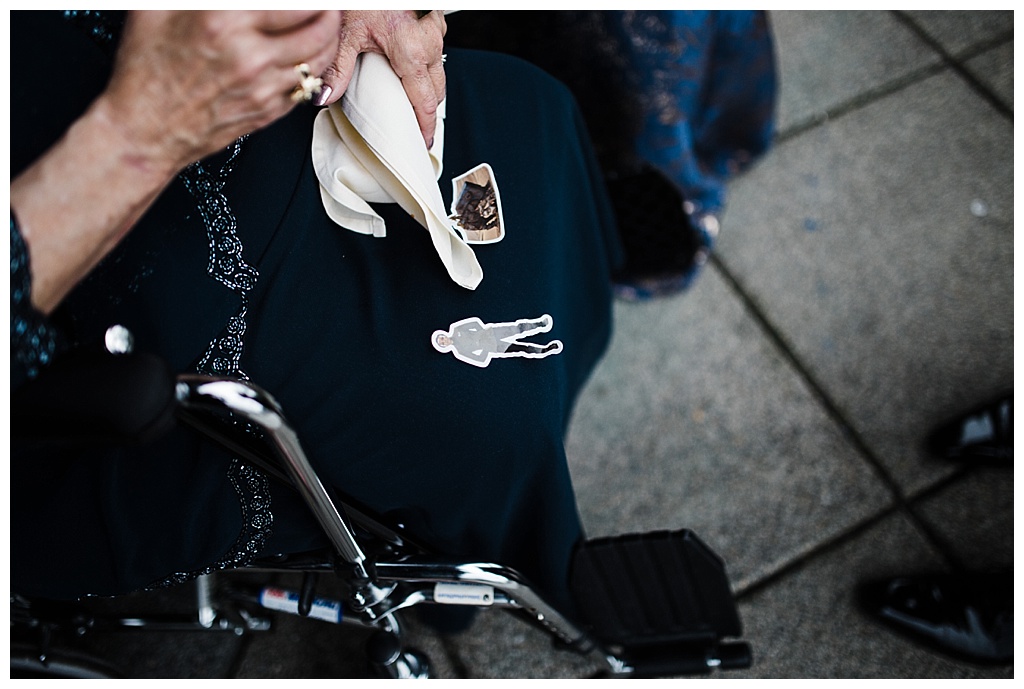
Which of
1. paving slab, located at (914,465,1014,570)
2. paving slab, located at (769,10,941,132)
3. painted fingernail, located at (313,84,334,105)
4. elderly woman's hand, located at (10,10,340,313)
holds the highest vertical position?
elderly woman's hand, located at (10,10,340,313)

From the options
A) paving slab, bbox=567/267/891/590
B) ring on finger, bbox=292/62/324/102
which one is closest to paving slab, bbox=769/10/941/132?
paving slab, bbox=567/267/891/590

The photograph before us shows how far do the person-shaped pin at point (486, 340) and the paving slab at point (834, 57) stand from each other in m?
1.64

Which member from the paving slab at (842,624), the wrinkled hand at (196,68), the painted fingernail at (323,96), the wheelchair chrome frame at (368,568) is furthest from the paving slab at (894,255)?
the wrinkled hand at (196,68)

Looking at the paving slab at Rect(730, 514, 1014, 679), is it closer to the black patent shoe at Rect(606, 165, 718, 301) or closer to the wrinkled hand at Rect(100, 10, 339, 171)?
the black patent shoe at Rect(606, 165, 718, 301)

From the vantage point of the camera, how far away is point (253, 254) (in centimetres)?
104

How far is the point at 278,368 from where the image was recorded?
101cm

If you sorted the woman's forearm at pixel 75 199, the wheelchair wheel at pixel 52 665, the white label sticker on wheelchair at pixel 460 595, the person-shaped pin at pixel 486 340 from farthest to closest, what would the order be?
the wheelchair wheel at pixel 52 665 → the white label sticker on wheelchair at pixel 460 595 → the person-shaped pin at pixel 486 340 → the woman's forearm at pixel 75 199

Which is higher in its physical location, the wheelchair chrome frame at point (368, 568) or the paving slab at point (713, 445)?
the wheelchair chrome frame at point (368, 568)

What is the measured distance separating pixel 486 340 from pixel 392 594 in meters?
0.48

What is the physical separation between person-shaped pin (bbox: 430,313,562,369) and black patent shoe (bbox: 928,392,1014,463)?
4.26 feet

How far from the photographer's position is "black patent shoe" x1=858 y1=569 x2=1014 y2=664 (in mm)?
1628

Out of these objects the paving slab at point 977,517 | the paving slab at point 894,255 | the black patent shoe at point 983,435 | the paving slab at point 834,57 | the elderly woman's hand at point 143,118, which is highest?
the elderly woman's hand at point 143,118

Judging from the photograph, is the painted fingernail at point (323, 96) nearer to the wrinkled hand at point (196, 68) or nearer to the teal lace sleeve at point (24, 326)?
the wrinkled hand at point (196, 68)

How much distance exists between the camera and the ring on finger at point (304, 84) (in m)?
0.83
